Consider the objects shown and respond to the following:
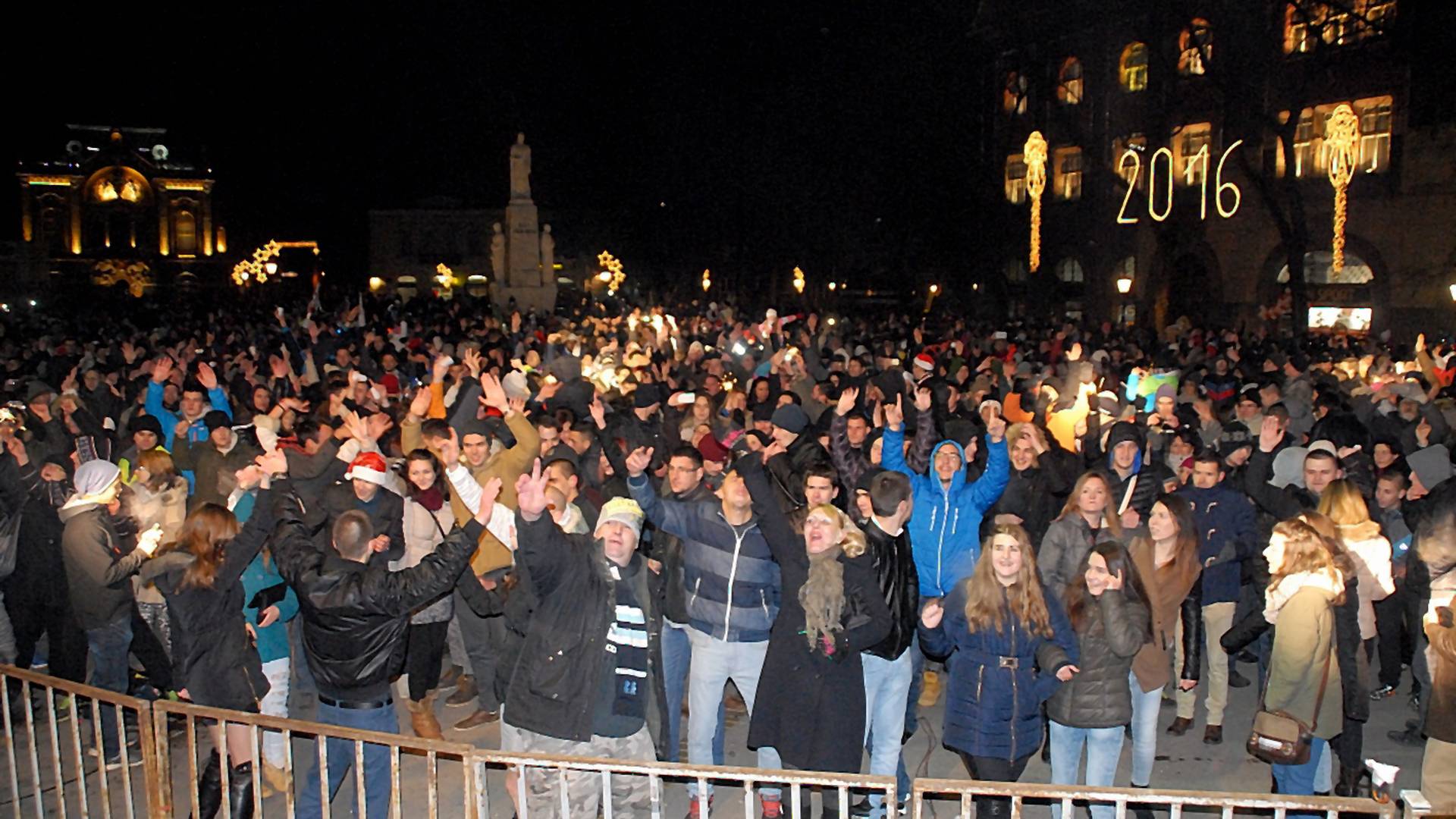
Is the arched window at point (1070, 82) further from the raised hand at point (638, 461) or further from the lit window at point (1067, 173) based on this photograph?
the raised hand at point (638, 461)

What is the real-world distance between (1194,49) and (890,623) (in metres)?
36.1

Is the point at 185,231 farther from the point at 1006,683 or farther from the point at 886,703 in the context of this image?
the point at 1006,683

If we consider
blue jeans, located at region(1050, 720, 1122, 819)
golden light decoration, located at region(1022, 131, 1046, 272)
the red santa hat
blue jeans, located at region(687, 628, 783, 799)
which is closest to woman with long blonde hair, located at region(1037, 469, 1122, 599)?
blue jeans, located at region(1050, 720, 1122, 819)

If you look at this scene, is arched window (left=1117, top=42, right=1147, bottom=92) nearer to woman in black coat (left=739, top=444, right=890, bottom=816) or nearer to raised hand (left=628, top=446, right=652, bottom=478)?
raised hand (left=628, top=446, right=652, bottom=478)

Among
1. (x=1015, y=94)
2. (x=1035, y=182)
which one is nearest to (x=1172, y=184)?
(x=1035, y=182)

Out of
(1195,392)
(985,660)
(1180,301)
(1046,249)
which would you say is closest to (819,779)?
(985,660)

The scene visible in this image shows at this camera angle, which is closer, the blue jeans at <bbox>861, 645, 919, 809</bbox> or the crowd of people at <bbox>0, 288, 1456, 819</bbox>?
the crowd of people at <bbox>0, 288, 1456, 819</bbox>

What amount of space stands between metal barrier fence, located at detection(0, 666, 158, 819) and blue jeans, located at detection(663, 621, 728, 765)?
2728 millimetres

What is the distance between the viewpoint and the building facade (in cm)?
3028

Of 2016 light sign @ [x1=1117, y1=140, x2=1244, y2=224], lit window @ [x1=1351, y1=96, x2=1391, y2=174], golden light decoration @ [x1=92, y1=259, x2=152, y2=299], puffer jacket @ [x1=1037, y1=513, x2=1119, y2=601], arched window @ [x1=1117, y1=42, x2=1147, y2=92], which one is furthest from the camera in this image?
golden light decoration @ [x1=92, y1=259, x2=152, y2=299]

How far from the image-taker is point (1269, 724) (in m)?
5.13

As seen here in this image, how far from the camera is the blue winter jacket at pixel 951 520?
21.9 feet

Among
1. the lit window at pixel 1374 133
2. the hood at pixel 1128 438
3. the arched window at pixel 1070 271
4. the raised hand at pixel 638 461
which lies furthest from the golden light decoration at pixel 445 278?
the raised hand at pixel 638 461

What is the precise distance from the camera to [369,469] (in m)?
6.17
